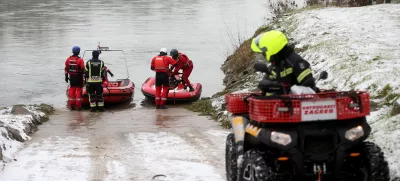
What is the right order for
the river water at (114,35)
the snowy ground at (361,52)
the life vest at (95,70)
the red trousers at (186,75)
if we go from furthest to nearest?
the river water at (114,35)
the red trousers at (186,75)
the life vest at (95,70)
the snowy ground at (361,52)

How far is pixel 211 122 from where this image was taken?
1321 centimetres

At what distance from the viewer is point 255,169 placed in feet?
18.6

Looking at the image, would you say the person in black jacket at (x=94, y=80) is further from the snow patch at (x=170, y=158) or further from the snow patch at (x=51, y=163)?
the snow patch at (x=51, y=163)

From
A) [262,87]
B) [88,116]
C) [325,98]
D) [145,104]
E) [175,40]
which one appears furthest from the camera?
[175,40]

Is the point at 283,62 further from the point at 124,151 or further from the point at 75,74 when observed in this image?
the point at 75,74

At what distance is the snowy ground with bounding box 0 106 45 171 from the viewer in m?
9.27

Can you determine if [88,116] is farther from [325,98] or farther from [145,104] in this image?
[325,98]

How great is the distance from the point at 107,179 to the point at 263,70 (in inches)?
108

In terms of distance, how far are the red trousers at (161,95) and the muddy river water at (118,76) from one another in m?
0.59

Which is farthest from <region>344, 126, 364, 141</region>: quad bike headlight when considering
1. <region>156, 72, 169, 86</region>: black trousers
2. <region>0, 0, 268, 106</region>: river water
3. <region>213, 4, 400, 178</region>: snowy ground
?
<region>0, 0, 268, 106</region>: river water

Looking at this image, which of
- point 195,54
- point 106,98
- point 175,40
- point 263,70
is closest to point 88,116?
point 106,98

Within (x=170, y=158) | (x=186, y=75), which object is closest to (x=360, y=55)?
(x=170, y=158)

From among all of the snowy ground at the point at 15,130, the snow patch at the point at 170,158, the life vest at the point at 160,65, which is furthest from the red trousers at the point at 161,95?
the snow patch at the point at 170,158

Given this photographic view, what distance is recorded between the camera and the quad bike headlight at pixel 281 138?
18.5 feet
